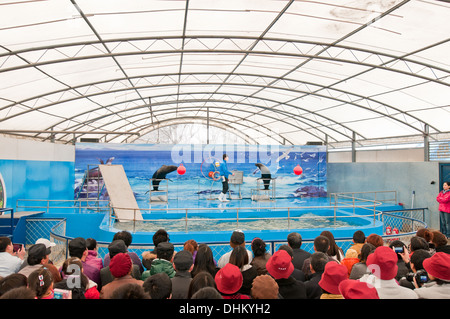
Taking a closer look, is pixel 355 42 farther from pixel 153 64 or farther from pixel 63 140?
pixel 63 140

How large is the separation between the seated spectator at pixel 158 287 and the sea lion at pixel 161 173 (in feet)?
48.7


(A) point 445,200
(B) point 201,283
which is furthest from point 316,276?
(A) point 445,200

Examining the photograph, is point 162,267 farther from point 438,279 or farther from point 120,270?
point 438,279

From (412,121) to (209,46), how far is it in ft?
44.8

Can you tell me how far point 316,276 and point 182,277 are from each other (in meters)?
1.43

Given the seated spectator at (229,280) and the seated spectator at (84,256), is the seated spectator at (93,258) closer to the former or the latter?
the seated spectator at (84,256)

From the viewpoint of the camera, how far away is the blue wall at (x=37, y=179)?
12.0 m

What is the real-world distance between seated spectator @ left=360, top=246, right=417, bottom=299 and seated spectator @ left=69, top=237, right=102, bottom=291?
9.95 feet

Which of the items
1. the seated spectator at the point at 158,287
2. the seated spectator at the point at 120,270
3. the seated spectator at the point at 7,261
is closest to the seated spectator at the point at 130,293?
the seated spectator at the point at 158,287

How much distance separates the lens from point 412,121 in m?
19.1

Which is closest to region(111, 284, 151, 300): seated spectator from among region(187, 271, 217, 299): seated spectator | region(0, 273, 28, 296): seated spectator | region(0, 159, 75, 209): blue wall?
region(187, 271, 217, 299): seated spectator

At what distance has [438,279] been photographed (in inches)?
111

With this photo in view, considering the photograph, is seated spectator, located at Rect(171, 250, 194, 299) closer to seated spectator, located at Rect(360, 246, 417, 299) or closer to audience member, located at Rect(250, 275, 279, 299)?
audience member, located at Rect(250, 275, 279, 299)
